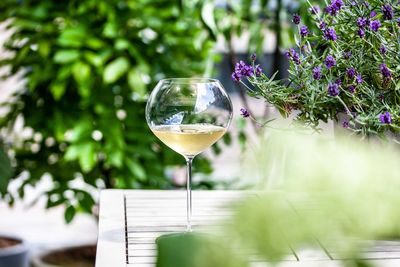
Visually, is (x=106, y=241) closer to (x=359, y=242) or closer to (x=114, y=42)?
(x=359, y=242)

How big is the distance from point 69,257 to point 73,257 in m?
0.01

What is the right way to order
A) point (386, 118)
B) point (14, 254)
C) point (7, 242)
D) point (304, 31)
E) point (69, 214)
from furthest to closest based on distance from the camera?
point (7, 242) < point (14, 254) < point (69, 214) < point (304, 31) < point (386, 118)

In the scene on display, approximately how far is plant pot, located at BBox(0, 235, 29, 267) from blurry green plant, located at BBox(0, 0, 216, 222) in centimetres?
27

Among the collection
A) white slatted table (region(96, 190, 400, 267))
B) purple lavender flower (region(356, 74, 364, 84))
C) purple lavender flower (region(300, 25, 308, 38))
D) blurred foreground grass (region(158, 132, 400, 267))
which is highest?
purple lavender flower (region(300, 25, 308, 38))

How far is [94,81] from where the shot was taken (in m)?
2.24

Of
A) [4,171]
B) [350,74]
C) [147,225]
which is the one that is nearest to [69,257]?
[4,171]

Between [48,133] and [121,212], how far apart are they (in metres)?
1.14

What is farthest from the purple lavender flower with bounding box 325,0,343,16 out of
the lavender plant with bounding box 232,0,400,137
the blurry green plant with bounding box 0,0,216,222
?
the blurry green plant with bounding box 0,0,216,222

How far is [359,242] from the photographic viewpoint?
0.77 ft

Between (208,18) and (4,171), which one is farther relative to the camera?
(4,171)

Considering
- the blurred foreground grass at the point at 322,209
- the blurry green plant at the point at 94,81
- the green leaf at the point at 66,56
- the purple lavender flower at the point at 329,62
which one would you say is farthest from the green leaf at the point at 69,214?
the blurred foreground grass at the point at 322,209

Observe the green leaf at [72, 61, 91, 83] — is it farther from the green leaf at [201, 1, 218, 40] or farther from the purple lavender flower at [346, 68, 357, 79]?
the purple lavender flower at [346, 68, 357, 79]

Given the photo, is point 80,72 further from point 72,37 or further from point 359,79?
point 359,79

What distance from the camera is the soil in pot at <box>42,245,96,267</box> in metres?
2.37
